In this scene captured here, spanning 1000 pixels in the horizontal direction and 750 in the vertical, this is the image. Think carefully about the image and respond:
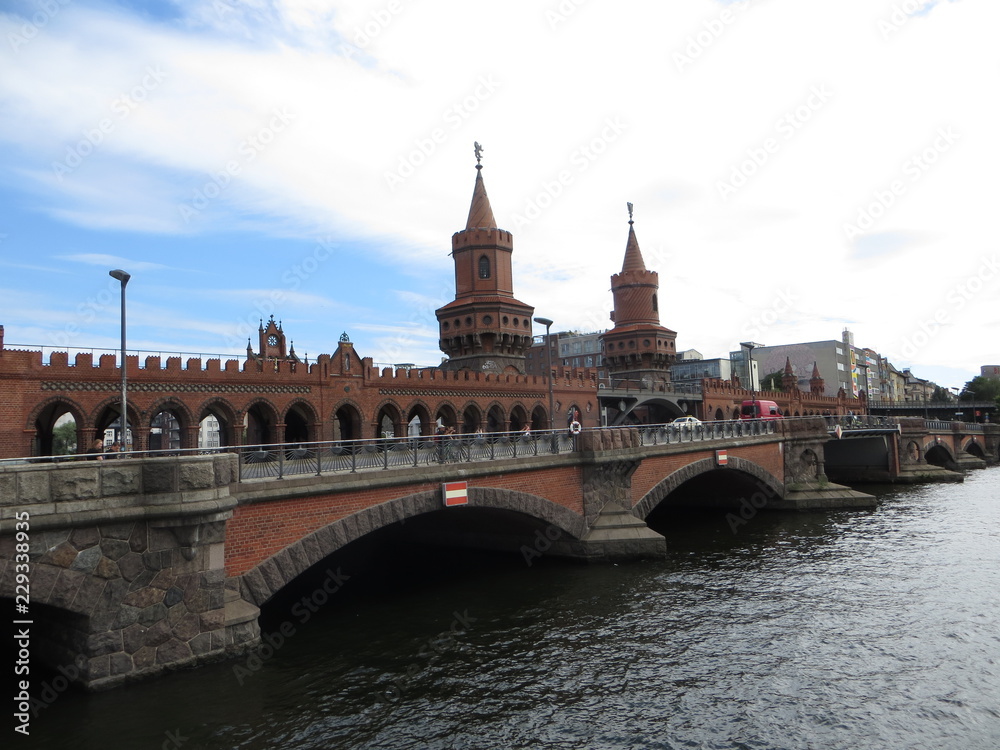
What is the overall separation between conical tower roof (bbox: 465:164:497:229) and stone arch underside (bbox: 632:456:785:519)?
23675 millimetres

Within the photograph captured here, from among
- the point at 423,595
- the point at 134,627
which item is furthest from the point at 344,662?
the point at 423,595

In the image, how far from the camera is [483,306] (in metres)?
47.1

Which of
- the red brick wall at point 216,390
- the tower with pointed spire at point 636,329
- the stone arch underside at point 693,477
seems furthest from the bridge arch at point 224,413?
the tower with pointed spire at point 636,329

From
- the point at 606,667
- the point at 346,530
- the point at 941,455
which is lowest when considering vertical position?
the point at 606,667

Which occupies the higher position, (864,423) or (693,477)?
(864,423)

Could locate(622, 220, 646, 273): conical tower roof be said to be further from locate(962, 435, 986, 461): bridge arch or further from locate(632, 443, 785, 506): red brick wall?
locate(962, 435, 986, 461): bridge arch

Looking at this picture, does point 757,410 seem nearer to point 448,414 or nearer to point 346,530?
point 448,414

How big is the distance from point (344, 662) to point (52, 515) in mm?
7032

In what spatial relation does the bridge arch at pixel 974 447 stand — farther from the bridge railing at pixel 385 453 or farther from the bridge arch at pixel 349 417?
the bridge railing at pixel 385 453

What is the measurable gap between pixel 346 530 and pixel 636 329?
4901cm

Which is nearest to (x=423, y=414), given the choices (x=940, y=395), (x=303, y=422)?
(x=303, y=422)

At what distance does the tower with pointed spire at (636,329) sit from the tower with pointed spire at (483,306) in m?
16.1

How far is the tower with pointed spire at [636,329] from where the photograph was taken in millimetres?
62250

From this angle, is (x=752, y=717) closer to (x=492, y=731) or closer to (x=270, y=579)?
(x=492, y=731)
